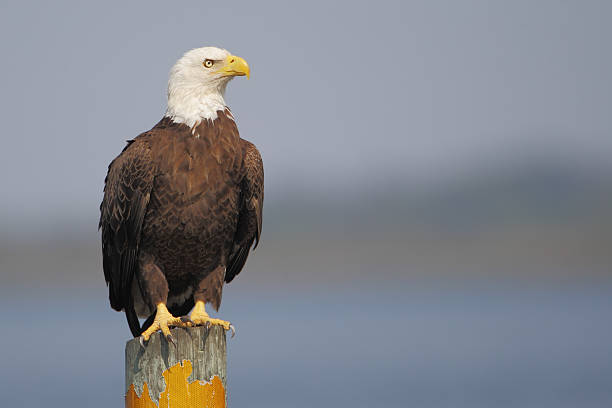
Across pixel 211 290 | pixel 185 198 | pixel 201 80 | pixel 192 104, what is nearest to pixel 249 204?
pixel 185 198

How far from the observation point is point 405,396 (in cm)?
2808

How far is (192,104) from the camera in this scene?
20.9 feet

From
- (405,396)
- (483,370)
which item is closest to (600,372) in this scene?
(483,370)

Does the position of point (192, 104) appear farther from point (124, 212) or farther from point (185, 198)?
point (124, 212)

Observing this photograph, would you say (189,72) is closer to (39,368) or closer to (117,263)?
(117,263)

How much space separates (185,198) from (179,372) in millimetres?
1525

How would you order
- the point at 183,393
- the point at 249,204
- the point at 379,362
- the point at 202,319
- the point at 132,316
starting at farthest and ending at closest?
the point at 379,362, the point at 132,316, the point at 249,204, the point at 202,319, the point at 183,393

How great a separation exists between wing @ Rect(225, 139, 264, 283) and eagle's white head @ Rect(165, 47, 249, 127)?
1.18 feet

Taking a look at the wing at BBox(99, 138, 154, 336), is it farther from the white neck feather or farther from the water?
the water

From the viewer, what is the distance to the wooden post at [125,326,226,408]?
485 centimetres

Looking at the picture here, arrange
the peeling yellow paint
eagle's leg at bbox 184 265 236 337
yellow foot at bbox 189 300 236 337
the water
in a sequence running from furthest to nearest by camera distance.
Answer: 1. the water
2. eagle's leg at bbox 184 265 236 337
3. yellow foot at bbox 189 300 236 337
4. the peeling yellow paint

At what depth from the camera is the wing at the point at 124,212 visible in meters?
6.16

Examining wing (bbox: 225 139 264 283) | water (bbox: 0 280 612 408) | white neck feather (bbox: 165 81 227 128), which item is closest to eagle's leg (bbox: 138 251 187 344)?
wing (bbox: 225 139 264 283)

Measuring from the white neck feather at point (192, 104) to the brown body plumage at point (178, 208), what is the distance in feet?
0.18
